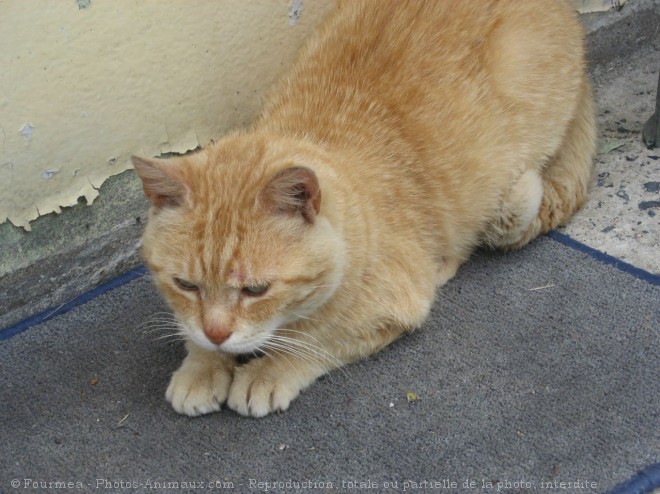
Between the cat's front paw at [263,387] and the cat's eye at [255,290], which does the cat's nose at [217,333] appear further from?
the cat's front paw at [263,387]

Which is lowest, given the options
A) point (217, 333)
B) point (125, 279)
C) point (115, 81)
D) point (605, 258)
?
point (605, 258)

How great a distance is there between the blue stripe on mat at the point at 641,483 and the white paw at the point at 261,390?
33.9 inches

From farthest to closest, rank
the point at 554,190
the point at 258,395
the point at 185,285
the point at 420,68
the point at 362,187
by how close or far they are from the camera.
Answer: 1. the point at 554,190
2. the point at 420,68
3. the point at 362,187
4. the point at 258,395
5. the point at 185,285

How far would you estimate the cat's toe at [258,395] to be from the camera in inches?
85.4

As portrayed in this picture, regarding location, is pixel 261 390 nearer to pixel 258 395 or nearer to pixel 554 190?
pixel 258 395

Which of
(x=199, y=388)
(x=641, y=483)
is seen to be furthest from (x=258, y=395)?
(x=641, y=483)

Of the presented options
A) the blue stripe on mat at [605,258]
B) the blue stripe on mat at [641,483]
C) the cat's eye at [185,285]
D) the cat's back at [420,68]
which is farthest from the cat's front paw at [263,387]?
the blue stripe on mat at [605,258]

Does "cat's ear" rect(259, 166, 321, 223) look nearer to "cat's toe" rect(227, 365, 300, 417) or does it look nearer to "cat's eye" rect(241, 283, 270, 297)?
"cat's eye" rect(241, 283, 270, 297)

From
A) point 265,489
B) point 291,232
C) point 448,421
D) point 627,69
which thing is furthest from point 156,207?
point 627,69

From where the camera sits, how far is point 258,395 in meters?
2.17

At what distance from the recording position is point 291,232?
1.97 meters

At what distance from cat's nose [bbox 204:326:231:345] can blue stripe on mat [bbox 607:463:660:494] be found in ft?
3.25

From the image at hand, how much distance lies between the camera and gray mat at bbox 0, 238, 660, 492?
79.5 inches

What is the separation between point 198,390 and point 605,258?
4.63ft
